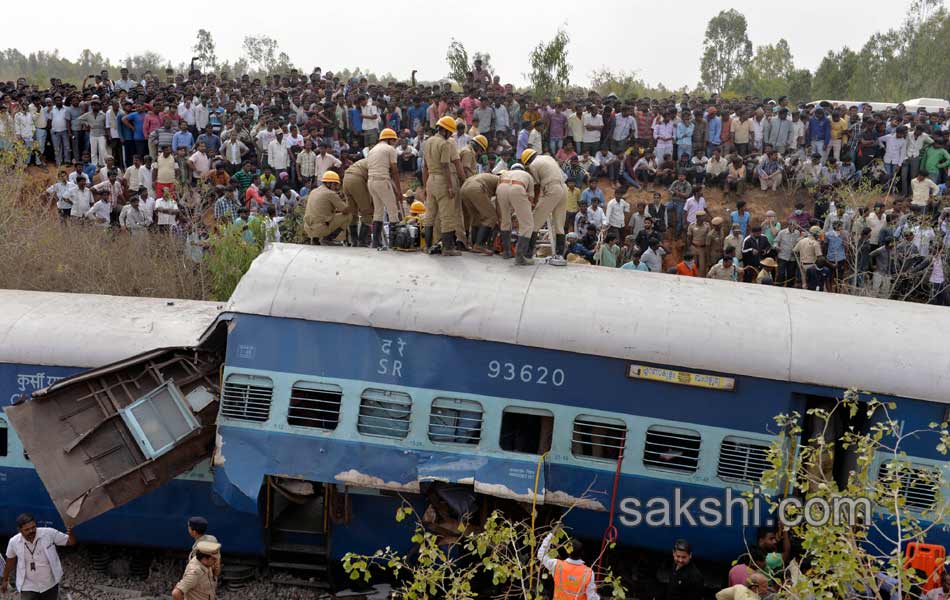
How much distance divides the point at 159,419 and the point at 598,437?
4.87 m

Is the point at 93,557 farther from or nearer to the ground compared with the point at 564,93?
nearer to the ground

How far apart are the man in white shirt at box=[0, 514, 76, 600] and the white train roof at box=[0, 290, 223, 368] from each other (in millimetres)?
2300

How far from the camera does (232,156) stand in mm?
22969

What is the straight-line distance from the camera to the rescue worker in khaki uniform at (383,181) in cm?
1354

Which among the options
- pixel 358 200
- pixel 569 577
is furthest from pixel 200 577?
pixel 358 200

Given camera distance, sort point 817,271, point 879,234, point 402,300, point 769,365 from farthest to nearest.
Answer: point 879,234 → point 817,271 → point 402,300 → point 769,365

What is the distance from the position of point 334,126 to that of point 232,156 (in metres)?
3.15

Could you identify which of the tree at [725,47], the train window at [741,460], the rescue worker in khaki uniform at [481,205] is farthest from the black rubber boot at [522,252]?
the tree at [725,47]

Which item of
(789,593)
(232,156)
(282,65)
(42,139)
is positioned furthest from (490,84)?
(282,65)

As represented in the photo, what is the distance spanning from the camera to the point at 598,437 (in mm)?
11578

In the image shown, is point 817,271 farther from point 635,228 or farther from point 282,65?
point 282,65

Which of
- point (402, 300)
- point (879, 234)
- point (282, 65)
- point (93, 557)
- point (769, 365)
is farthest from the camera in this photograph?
point (282, 65)

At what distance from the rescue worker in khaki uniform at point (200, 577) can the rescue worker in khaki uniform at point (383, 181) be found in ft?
15.7

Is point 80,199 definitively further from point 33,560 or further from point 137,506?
point 33,560
